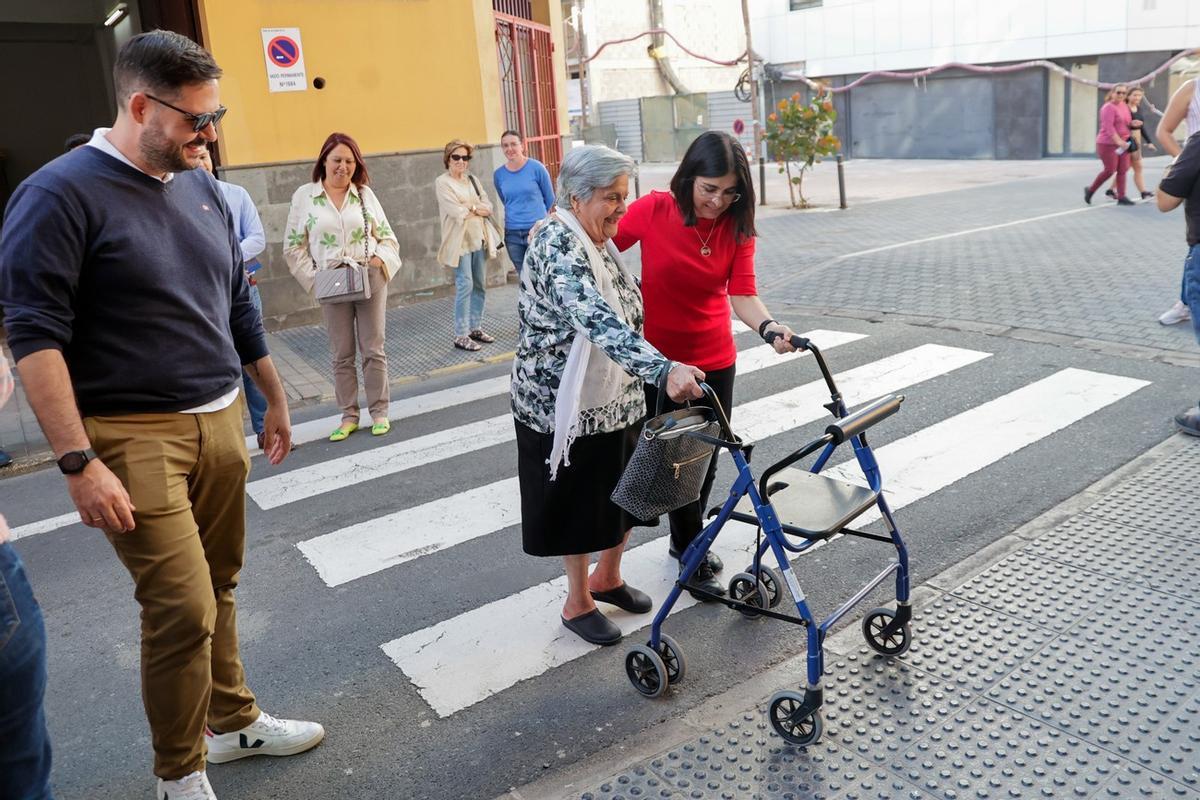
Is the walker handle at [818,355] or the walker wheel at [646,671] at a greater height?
the walker handle at [818,355]

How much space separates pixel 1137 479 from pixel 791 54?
30500 mm

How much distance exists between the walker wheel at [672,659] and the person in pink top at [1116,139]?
49.5 feet

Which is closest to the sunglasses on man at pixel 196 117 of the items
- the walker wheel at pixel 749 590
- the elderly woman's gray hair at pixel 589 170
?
the elderly woman's gray hair at pixel 589 170

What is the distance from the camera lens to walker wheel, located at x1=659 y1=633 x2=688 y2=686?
3643 millimetres

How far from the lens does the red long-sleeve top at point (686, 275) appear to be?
4109mm

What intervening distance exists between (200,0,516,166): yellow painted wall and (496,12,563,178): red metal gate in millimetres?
800

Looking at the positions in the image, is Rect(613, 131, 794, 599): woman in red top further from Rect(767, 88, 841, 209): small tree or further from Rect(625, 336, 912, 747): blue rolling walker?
Rect(767, 88, 841, 209): small tree

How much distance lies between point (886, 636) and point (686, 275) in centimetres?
157

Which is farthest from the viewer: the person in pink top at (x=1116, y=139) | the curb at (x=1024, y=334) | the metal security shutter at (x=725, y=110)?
the metal security shutter at (x=725, y=110)

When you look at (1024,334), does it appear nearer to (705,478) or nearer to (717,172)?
(705,478)

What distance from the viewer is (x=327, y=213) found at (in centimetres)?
674

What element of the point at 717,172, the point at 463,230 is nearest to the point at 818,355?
the point at 717,172

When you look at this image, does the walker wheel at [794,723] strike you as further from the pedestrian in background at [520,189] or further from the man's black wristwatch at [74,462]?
the pedestrian in background at [520,189]

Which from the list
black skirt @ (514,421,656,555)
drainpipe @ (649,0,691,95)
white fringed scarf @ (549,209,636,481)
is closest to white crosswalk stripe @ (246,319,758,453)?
black skirt @ (514,421,656,555)
